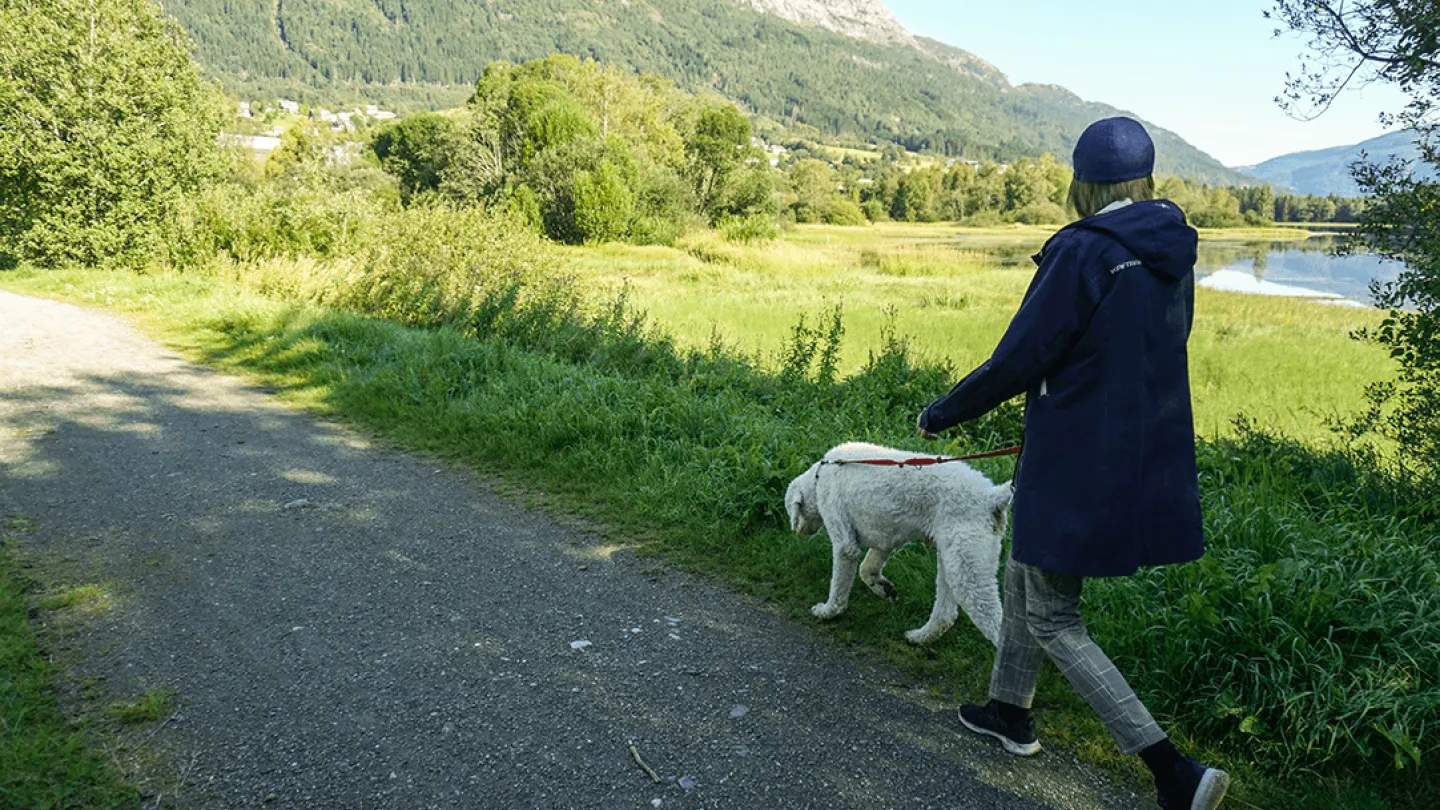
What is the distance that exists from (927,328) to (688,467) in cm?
1397

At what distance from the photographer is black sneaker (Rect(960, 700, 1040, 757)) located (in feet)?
10.7

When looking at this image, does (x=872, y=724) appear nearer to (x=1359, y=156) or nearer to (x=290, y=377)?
(x=1359, y=156)

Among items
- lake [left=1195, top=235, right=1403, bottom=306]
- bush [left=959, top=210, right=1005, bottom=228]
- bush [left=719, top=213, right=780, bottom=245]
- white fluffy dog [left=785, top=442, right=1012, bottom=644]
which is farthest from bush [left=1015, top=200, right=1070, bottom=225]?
white fluffy dog [left=785, top=442, right=1012, bottom=644]

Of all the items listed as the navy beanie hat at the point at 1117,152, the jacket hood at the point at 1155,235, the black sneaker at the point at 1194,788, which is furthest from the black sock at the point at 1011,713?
the navy beanie hat at the point at 1117,152

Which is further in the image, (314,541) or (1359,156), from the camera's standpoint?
(1359,156)

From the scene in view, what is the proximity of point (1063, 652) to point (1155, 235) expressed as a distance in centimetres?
152

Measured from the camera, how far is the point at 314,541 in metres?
5.44

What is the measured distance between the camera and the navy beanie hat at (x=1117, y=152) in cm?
263

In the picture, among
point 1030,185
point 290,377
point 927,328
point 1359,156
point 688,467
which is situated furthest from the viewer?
point 1030,185

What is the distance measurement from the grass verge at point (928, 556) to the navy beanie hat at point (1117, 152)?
212 centimetres

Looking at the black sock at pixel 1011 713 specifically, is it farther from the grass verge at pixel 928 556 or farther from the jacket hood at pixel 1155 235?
the jacket hood at pixel 1155 235

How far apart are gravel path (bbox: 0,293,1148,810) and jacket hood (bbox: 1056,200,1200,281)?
2.05 m

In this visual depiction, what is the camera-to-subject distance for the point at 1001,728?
3.31m

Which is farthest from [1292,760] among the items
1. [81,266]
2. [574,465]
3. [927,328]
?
[81,266]
